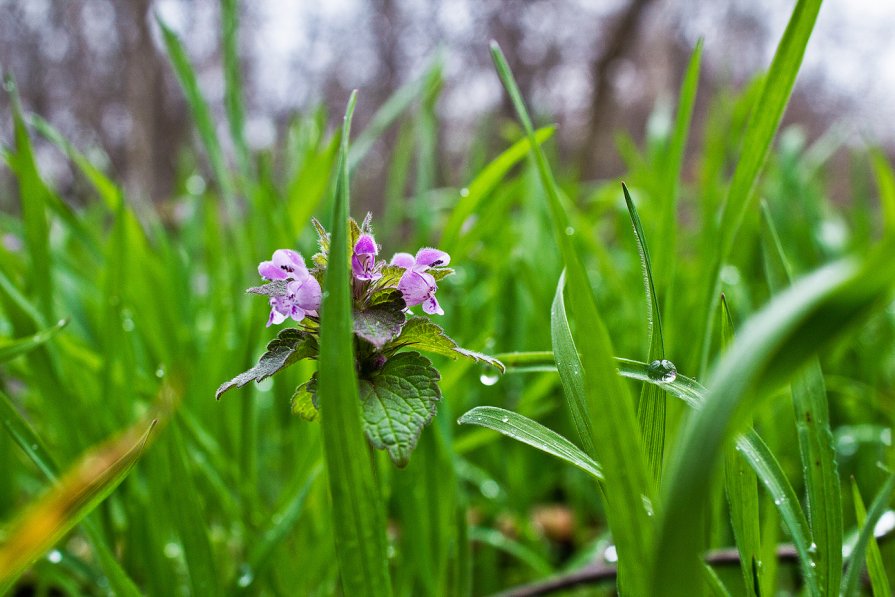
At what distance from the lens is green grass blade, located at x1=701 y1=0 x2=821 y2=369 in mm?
431

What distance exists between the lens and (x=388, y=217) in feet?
4.49

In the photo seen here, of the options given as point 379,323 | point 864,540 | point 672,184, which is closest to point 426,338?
point 379,323

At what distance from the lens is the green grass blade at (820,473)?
40 centimetres

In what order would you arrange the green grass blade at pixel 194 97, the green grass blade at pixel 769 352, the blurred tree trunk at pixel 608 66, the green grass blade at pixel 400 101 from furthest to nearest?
the blurred tree trunk at pixel 608 66 < the green grass blade at pixel 400 101 < the green grass blade at pixel 194 97 < the green grass blade at pixel 769 352

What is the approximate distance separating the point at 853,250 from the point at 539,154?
4.51 ft

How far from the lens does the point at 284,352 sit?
37 centimetres

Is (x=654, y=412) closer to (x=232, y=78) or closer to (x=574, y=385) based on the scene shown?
(x=574, y=385)

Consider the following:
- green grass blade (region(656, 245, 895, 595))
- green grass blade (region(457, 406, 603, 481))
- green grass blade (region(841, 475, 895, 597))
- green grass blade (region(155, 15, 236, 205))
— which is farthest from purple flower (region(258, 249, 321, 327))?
green grass blade (region(155, 15, 236, 205))

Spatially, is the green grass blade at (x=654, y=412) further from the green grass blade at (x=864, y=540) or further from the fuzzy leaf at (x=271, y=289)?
the fuzzy leaf at (x=271, y=289)

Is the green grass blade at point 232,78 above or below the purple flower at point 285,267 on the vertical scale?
above

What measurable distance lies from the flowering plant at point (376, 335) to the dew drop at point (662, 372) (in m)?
0.10

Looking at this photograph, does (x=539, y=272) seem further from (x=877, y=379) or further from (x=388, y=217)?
(x=877, y=379)

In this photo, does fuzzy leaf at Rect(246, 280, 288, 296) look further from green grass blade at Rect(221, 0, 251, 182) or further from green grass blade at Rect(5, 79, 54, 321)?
green grass blade at Rect(221, 0, 251, 182)

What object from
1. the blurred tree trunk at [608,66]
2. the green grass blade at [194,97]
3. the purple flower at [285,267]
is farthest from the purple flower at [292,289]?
the blurred tree trunk at [608,66]
